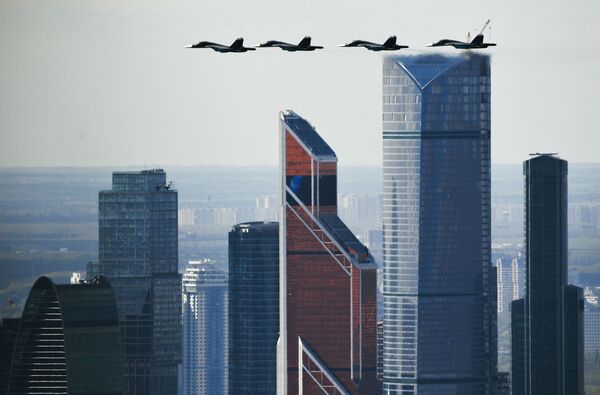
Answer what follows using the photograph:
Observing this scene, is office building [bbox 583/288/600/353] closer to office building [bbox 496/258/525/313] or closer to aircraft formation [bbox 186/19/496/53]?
office building [bbox 496/258/525/313]

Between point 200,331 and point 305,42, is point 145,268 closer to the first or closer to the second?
point 200,331

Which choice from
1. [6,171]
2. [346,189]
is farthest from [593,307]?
[6,171]

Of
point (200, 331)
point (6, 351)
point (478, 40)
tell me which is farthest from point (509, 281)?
point (478, 40)

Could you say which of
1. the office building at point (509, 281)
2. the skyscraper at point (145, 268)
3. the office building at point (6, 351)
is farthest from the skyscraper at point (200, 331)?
the office building at point (6, 351)

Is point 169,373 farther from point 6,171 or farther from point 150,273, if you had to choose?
point 6,171

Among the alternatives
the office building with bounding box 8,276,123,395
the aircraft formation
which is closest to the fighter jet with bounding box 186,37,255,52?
the aircraft formation

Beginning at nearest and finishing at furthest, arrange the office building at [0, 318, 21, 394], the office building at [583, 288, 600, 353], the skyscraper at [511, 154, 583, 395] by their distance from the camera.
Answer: the office building at [0, 318, 21, 394]
the office building at [583, 288, 600, 353]
the skyscraper at [511, 154, 583, 395]

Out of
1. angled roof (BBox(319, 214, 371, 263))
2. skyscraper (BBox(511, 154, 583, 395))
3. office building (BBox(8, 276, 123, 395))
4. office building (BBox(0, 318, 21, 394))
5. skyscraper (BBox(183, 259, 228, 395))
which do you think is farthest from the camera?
angled roof (BBox(319, 214, 371, 263))
